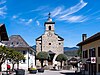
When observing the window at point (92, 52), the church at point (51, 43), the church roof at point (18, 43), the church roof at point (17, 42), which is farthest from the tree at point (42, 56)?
the window at point (92, 52)

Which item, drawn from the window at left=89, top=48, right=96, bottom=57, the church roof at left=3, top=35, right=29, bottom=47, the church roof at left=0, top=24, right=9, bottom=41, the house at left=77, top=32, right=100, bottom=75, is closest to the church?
the church roof at left=3, top=35, right=29, bottom=47

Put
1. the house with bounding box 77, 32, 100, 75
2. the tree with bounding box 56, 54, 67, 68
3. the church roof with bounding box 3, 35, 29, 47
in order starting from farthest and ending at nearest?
1. the tree with bounding box 56, 54, 67, 68
2. the church roof with bounding box 3, 35, 29, 47
3. the house with bounding box 77, 32, 100, 75

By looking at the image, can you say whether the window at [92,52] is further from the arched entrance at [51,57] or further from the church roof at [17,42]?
the arched entrance at [51,57]

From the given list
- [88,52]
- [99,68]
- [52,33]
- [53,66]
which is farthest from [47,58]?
[99,68]

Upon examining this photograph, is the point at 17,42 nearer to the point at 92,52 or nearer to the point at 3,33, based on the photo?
the point at 92,52

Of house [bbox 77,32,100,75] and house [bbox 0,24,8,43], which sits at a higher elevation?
house [bbox 0,24,8,43]

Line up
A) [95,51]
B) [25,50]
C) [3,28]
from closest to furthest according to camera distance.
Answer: [3,28] → [95,51] → [25,50]

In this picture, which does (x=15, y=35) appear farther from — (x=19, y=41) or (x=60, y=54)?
(x=60, y=54)

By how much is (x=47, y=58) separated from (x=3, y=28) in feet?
174

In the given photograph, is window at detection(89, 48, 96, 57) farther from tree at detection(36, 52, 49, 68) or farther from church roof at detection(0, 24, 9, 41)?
tree at detection(36, 52, 49, 68)

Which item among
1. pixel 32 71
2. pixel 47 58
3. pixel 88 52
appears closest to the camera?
pixel 88 52

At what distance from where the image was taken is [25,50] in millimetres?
78562

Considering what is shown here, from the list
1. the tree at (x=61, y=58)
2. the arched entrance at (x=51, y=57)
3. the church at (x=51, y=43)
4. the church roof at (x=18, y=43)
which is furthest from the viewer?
the church at (x=51, y=43)

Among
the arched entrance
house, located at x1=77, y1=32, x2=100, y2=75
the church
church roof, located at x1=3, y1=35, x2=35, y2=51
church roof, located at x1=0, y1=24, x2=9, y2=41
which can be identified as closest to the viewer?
church roof, located at x1=0, y1=24, x2=9, y2=41
